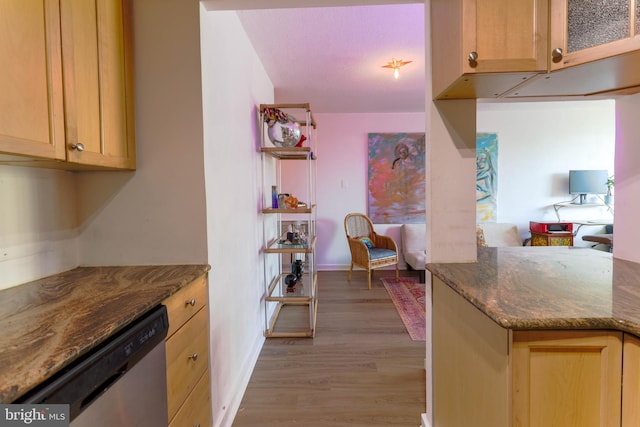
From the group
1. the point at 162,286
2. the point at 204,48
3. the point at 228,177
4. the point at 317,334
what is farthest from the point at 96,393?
the point at 317,334

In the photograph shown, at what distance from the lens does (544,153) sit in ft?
15.8

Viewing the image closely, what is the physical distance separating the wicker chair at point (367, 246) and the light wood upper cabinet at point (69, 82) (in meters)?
3.19

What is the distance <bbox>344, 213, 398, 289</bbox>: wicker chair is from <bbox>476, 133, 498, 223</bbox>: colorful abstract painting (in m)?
1.51

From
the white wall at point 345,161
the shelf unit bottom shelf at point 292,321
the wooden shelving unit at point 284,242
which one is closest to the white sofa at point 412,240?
the white wall at point 345,161

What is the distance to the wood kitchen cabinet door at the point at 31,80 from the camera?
0.92 metres

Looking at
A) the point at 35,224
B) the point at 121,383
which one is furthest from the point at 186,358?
the point at 35,224

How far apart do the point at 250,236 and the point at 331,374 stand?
1137 mm

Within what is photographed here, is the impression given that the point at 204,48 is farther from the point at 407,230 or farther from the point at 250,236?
the point at 407,230

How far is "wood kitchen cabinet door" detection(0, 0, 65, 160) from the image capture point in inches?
36.2

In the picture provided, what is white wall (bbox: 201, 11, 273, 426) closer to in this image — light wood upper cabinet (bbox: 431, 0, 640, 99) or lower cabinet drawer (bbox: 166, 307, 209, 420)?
lower cabinet drawer (bbox: 166, 307, 209, 420)

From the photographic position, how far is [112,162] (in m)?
1.38

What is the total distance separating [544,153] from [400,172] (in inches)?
83.8

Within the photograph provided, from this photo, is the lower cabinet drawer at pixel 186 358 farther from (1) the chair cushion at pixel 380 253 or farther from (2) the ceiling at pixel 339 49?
(1) the chair cushion at pixel 380 253

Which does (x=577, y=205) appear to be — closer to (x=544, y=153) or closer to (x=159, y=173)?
(x=544, y=153)
